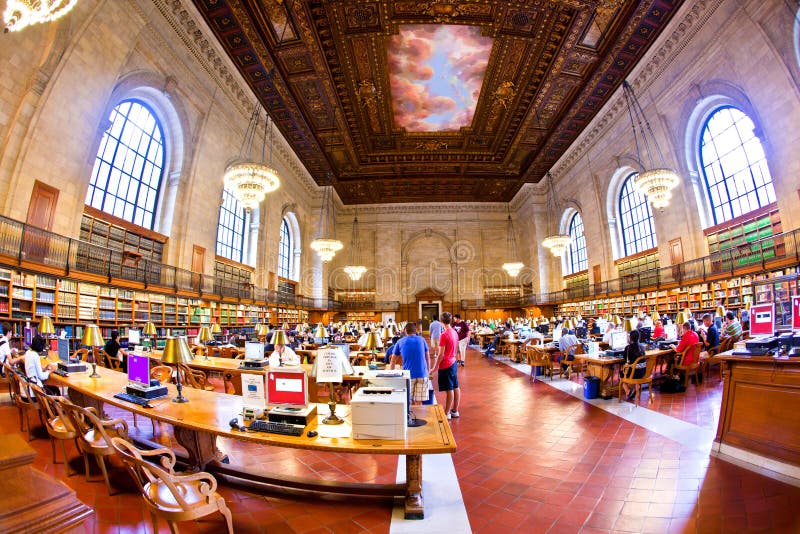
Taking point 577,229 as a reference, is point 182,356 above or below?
below

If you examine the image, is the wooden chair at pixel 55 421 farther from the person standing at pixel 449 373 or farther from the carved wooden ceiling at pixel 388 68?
the carved wooden ceiling at pixel 388 68

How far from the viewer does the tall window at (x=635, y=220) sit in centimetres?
1427

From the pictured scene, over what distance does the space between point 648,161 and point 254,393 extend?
Result: 15464 millimetres

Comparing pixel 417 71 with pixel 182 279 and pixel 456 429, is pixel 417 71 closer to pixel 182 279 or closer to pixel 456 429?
pixel 182 279

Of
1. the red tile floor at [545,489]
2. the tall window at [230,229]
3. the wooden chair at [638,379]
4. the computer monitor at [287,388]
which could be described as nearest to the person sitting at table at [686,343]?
the wooden chair at [638,379]

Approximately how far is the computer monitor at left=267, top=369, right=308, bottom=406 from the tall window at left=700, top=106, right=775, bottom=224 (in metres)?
12.9

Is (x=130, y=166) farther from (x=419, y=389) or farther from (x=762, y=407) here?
(x=762, y=407)

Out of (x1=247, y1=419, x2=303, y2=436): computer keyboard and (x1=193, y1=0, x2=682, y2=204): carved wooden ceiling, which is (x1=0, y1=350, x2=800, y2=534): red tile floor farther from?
(x1=193, y1=0, x2=682, y2=204): carved wooden ceiling

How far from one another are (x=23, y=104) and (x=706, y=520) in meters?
11.2

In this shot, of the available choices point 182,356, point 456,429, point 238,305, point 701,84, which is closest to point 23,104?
point 182,356

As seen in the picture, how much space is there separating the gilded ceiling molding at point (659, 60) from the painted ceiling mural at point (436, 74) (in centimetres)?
524

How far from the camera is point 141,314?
29.7 ft

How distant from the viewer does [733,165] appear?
34.0 feet

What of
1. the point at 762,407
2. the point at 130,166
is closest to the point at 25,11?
the point at 762,407
